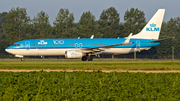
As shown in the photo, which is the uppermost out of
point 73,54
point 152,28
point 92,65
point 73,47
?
point 152,28

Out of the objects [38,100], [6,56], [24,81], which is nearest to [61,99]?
[38,100]

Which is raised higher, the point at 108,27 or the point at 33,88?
the point at 108,27

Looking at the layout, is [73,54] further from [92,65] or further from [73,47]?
[92,65]

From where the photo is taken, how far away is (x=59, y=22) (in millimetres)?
93875

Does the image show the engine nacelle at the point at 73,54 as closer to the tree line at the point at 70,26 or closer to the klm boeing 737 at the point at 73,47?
the klm boeing 737 at the point at 73,47

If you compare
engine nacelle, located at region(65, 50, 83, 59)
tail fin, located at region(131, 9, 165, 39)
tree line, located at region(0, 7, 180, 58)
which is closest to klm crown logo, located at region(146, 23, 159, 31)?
tail fin, located at region(131, 9, 165, 39)

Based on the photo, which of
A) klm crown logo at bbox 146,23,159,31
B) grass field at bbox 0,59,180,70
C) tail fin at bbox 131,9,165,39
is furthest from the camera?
klm crown logo at bbox 146,23,159,31

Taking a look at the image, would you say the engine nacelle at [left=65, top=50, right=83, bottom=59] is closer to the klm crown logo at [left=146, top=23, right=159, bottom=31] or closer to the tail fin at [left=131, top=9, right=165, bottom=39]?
the tail fin at [left=131, top=9, right=165, bottom=39]

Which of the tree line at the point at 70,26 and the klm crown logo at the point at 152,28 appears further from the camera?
the tree line at the point at 70,26

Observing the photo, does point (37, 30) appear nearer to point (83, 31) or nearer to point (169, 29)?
point (83, 31)

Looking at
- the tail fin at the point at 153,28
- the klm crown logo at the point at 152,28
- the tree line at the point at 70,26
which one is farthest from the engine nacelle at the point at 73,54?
the tree line at the point at 70,26

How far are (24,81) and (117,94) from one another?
259 inches

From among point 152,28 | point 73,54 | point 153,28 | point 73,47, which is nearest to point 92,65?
point 73,54

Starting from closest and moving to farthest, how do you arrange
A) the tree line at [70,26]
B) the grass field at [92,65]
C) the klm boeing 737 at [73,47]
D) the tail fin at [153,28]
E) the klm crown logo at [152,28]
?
1. the grass field at [92,65]
2. the klm boeing 737 at [73,47]
3. the tail fin at [153,28]
4. the klm crown logo at [152,28]
5. the tree line at [70,26]
